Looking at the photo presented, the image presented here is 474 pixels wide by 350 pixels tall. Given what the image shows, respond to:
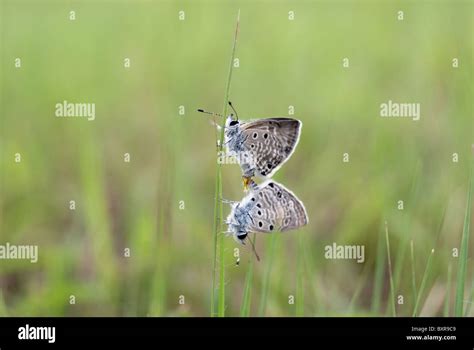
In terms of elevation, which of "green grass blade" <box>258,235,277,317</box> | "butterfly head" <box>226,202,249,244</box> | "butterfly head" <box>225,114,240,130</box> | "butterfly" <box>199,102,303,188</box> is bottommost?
"green grass blade" <box>258,235,277,317</box>

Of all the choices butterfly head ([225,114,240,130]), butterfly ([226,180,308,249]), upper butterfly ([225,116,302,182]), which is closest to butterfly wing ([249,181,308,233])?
butterfly ([226,180,308,249])

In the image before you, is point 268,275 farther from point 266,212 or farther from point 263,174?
point 263,174

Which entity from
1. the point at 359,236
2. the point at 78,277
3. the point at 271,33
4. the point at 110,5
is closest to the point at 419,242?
the point at 359,236

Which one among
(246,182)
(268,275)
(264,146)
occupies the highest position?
(264,146)

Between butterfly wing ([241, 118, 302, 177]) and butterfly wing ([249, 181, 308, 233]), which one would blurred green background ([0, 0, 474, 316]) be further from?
butterfly wing ([241, 118, 302, 177])

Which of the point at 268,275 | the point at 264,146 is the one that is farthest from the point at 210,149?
the point at 268,275
